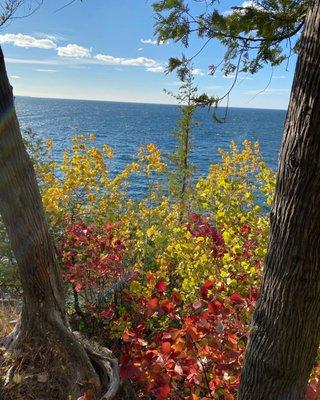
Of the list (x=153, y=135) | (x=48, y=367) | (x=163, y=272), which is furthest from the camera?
(x=153, y=135)

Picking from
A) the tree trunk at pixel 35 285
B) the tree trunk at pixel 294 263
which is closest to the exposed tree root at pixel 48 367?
the tree trunk at pixel 35 285

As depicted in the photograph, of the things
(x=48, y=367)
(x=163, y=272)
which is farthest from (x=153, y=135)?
(x=48, y=367)

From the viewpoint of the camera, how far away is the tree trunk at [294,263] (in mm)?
1731

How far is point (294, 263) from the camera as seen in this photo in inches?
75.8

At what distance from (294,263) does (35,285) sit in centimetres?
233

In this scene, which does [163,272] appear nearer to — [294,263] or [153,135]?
[294,263]

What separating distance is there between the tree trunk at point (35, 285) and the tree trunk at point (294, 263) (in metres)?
1.88

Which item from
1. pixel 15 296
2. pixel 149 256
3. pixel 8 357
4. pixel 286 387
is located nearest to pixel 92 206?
pixel 149 256

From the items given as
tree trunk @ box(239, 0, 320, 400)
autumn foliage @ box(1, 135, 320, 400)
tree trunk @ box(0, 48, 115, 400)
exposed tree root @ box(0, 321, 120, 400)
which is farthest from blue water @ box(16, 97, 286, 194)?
exposed tree root @ box(0, 321, 120, 400)

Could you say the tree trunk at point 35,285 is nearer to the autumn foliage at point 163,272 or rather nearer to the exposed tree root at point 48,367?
the exposed tree root at point 48,367

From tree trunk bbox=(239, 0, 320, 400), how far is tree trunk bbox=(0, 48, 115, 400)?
6.17 ft

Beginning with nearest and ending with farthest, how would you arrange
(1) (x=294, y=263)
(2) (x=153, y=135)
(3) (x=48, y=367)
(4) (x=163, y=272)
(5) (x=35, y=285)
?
(1) (x=294, y=263), (5) (x=35, y=285), (3) (x=48, y=367), (4) (x=163, y=272), (2) (x=153, y=135)

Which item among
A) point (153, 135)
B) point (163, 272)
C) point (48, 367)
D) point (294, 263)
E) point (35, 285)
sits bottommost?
point (153, 135)

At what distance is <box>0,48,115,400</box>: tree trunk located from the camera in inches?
122
